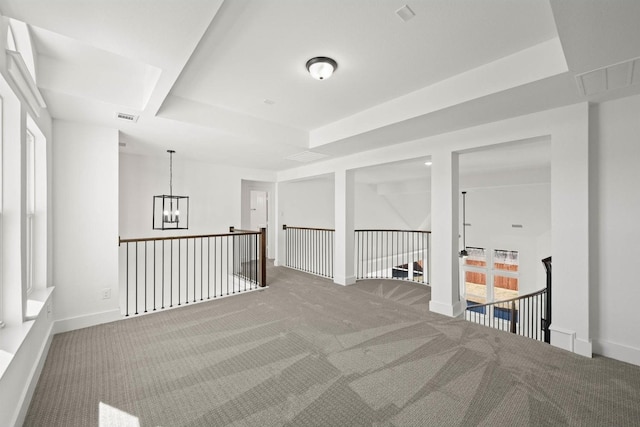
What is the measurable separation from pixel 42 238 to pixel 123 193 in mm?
2461

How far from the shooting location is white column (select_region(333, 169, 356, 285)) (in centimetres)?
530

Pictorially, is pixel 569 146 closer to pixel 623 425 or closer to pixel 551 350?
pixel 551 350

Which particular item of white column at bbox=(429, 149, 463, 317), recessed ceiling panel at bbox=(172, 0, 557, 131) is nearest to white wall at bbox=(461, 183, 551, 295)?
white column at bbox=(429, 149, 463, 317)

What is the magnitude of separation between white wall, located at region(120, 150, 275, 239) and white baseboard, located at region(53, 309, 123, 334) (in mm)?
2141

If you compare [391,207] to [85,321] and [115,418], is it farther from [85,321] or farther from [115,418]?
[115,418]

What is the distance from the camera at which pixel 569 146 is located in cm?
277

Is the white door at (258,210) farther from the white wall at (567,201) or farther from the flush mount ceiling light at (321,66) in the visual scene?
the white wall at (567,201)

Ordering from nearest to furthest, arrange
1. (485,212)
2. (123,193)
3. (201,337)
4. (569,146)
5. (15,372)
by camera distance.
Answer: (15,372), (569,146), (201,337), (123,193), (485,212)

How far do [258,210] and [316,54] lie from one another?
7.92m

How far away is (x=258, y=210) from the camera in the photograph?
984cm

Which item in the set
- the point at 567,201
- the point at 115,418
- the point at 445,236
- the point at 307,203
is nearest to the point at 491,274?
the point at 307,203

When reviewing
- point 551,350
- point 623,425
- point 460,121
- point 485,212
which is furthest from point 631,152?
point 485,212

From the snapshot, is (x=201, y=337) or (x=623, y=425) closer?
(x=623, y=425)

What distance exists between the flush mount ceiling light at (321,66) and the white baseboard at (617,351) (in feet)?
12.5
